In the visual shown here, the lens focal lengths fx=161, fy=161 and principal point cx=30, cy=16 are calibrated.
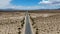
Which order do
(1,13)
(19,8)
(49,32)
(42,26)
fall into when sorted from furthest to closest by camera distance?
(1,13)
(19,8)
(42,26)
(49,32)

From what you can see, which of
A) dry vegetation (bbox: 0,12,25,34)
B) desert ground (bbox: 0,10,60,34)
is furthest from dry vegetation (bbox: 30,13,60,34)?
dry vegetation (bbox: 0,12,25,34)

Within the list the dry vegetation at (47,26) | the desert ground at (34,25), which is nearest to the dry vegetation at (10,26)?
the desert ground at (34,25)

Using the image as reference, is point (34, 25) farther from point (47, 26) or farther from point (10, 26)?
point (10, 26)

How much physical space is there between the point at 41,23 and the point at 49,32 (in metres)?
0.52

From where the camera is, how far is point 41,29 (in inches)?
116

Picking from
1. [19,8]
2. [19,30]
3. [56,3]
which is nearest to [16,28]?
[19,30]

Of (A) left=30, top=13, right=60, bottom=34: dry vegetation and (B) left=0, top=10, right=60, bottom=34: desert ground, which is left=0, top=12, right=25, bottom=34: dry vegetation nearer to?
(B) left=0, top=10, right=60, bottom=34: desert ground

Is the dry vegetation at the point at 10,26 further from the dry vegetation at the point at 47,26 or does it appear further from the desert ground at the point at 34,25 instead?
the dry vegetation at the point at 47,26

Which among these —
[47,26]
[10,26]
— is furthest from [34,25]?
[10,26]

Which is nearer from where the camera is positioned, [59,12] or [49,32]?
[49,32]

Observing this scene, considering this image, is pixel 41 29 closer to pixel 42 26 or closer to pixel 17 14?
pixel 42 26

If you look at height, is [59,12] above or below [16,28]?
above

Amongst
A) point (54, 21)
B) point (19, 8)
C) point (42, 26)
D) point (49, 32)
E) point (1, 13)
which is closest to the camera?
point (49, 32)

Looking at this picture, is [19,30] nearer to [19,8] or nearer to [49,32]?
[49,32]
